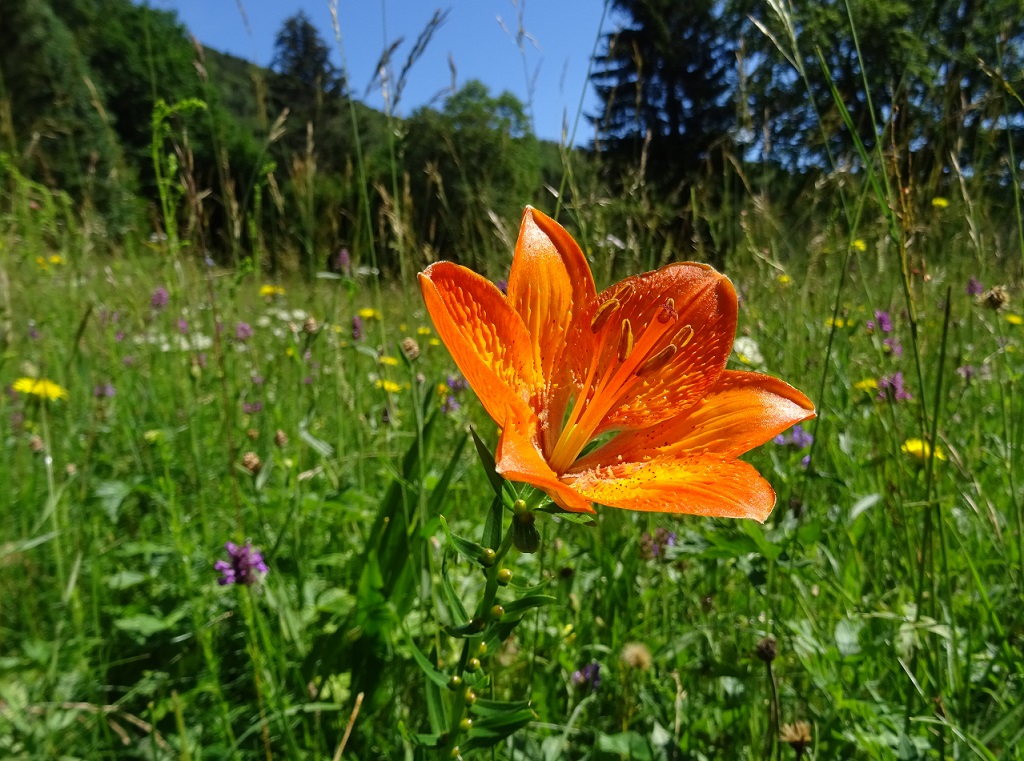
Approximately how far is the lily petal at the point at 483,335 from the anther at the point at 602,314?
0.31 ft

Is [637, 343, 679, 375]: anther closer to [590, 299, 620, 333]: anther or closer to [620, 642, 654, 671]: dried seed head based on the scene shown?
[590, 299, 620, 333]: anther

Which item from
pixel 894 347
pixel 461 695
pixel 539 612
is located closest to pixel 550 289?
pixel 461 695

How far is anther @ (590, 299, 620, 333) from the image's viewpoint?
2.78 ft

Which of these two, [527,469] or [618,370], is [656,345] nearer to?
[618,370]

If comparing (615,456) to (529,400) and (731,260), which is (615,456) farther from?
(731,260)

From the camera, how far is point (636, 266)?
2.76 m

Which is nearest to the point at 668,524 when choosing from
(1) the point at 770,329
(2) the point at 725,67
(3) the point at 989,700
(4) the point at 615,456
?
(3) the point at 989,700

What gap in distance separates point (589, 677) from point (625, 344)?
86 cm

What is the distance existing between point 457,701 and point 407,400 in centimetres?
227

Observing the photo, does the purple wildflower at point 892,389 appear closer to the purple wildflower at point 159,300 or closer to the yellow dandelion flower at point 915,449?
the yellow dandelion flower at point 915,449

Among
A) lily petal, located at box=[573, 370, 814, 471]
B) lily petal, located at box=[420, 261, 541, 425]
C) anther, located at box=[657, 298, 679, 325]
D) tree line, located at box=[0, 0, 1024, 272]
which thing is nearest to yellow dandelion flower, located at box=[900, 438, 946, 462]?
tree line, located at box=[0, 0, 1024, 272]

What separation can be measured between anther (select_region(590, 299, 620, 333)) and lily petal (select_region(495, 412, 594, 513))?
26 centimetres

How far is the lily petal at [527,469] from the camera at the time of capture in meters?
0.60

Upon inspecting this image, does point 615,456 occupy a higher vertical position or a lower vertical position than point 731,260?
lower
